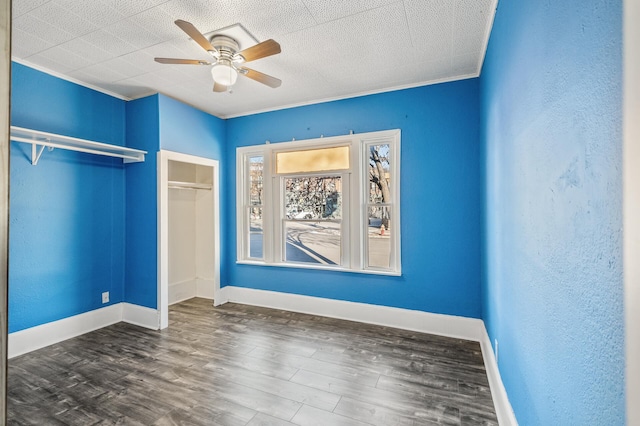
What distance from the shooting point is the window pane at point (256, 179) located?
471cm

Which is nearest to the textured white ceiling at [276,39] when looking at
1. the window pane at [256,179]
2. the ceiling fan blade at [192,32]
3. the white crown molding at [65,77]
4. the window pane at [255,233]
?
the white crown molding at [65,77]

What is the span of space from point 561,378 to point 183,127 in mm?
4461

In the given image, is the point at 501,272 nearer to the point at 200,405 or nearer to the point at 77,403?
the point at 200,405

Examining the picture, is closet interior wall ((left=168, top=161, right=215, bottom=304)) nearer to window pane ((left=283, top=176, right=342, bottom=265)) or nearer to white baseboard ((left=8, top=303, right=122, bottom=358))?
white baseboard ((left=8, top=303, right=122, bottom=358))

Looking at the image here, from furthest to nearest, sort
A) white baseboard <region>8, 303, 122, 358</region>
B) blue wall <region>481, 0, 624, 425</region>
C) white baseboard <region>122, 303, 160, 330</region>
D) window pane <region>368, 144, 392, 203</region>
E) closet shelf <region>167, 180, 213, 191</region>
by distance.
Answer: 1. closet shelf <region>167, 180, 213, 191</region>
2. window pane <region>368, 144, 392, 203</region>
3. white baseboard <region>122, 303, 160, 330</region>
4. white baseboard <region>8, 303, 122, 358</region>
5. blue wall <region>481, 0, 624, 425</region>

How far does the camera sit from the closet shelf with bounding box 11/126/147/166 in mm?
2912

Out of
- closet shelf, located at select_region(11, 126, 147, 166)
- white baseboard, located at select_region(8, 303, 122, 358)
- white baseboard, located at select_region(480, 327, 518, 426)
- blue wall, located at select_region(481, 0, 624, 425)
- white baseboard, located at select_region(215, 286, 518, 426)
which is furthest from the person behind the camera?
white baseboard, located at select_region(215, 286, 518, 426)

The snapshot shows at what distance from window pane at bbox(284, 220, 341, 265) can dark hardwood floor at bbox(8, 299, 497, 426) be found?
3.06 ft

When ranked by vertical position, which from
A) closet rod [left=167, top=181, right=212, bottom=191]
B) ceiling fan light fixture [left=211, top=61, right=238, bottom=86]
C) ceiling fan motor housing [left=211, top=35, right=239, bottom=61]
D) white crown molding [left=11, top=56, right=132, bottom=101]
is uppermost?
white crown molding [left=11, top=56, right=132, bottom=101]

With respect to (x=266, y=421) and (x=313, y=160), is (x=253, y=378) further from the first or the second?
(x=313, y=160)

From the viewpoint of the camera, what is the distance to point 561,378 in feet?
3.49

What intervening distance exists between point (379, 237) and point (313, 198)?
106 centimetres

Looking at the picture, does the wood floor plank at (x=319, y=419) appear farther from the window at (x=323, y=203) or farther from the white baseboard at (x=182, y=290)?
the white baseboard at (x=182, y=290)

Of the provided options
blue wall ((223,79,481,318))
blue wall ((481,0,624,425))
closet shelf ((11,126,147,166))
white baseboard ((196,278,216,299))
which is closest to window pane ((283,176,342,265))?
blue wall ((223,79,481,318))
